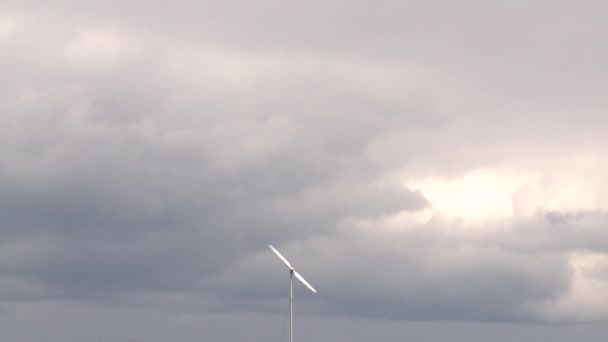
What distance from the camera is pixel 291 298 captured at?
175 meters

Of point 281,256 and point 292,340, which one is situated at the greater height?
point 281,256

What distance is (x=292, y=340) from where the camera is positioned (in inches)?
6821

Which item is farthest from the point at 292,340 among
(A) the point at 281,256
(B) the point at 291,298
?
(A) the point at 281,256

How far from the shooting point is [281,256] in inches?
6442

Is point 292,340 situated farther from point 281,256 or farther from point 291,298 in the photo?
point 281,256

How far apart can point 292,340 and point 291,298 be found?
1042 centimetres

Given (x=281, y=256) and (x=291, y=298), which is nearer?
(x=281, y=256)

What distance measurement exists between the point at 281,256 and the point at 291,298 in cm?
1676
